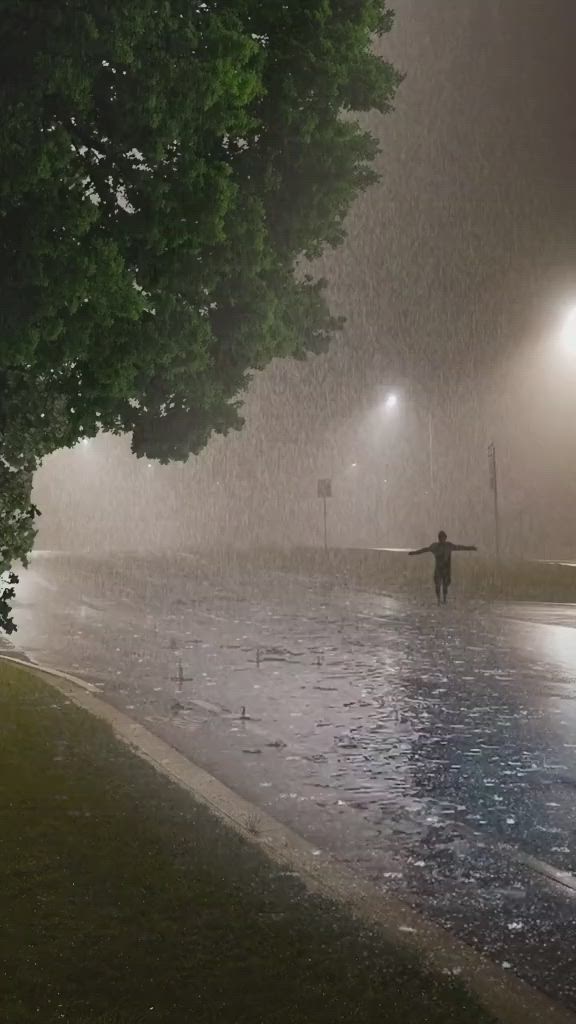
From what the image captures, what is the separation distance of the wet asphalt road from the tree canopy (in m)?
3.66

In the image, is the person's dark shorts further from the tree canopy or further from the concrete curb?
the concrete curb

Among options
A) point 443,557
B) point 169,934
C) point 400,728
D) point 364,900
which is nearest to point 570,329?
point 443,557

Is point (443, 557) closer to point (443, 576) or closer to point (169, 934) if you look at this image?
point (443, 576)

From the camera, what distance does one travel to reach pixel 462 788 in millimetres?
7578

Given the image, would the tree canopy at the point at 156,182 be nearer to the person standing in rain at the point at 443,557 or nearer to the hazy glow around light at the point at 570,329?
the person standing in rain at the point at 443,557

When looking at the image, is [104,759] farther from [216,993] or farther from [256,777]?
[216,993]

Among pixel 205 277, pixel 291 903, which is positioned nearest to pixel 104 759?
pixel 291 903

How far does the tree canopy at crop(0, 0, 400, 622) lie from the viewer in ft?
27.1

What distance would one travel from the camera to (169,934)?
442 cm

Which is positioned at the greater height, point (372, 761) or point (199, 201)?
point (199, 201)

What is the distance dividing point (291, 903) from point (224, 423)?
28.8 feet

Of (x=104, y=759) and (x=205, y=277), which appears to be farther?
(x=205, y=277)

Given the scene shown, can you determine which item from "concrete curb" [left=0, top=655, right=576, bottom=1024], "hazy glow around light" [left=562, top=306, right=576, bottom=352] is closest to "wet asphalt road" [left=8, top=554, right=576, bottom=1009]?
"concrete curb" [left=0, top=655, right=576, bottom=1024]

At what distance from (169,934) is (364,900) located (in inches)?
44.4
